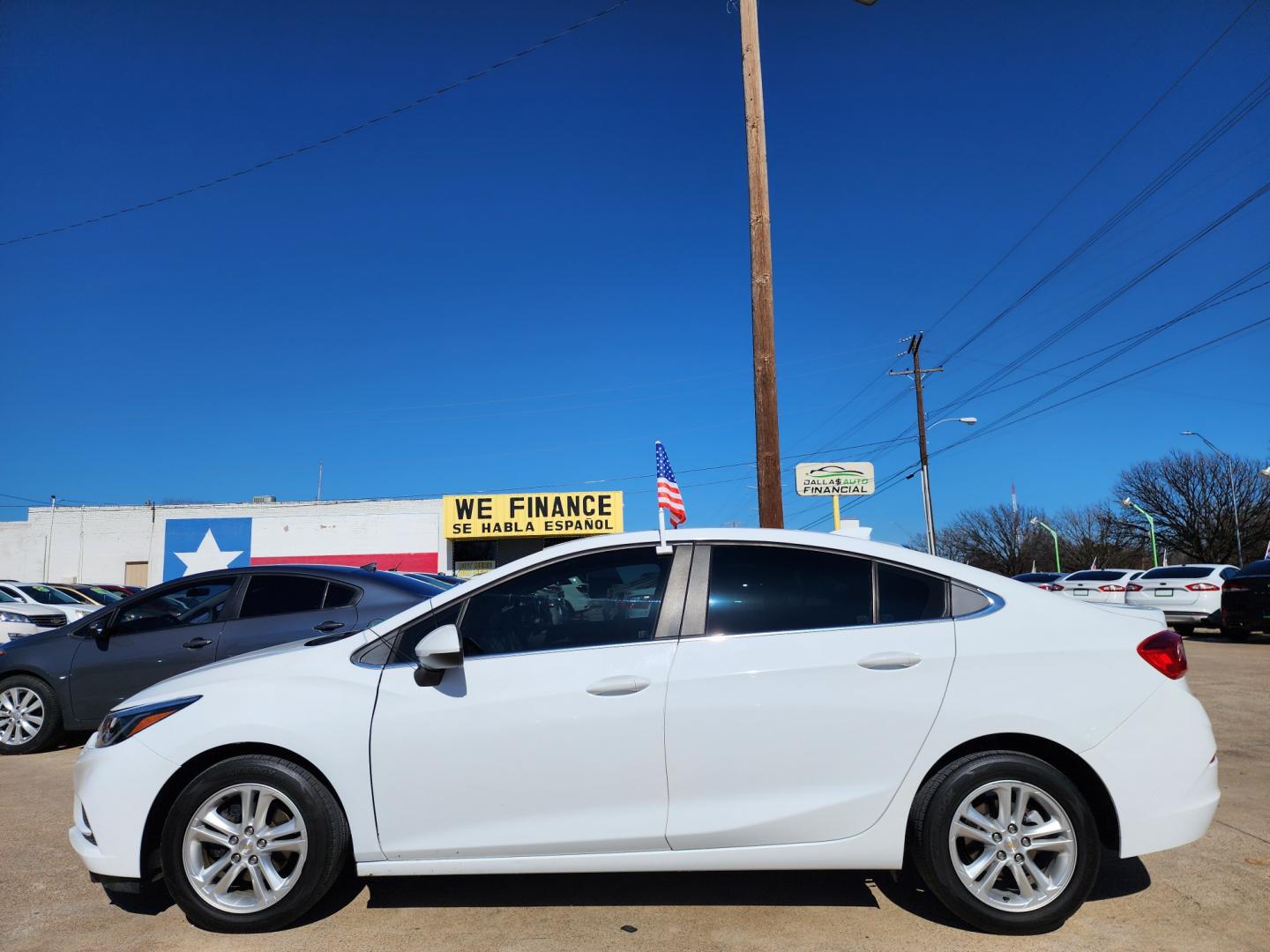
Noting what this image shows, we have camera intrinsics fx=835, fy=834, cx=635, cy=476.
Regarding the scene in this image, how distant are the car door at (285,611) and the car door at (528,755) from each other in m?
2.99

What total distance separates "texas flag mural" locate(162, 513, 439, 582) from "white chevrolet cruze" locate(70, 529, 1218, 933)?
3536 cm

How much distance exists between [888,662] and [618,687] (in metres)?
1.09

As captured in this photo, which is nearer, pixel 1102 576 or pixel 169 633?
pixel 169 633

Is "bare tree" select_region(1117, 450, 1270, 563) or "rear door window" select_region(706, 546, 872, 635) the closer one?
"rear door window" select_region(706, 546, 872, 635)

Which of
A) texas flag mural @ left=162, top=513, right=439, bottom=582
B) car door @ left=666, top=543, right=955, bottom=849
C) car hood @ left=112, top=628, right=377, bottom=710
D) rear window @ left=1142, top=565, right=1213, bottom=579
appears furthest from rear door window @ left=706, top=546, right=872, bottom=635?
texas flag mural @ left=162, top=513, right=439, bottom=582

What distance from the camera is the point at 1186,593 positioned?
1717 cm

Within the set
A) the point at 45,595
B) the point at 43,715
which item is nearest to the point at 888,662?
the point at 43,715

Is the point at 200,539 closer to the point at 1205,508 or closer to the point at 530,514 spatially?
the point at 530,514

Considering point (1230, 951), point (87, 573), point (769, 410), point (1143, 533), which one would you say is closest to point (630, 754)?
point (1230, 951)

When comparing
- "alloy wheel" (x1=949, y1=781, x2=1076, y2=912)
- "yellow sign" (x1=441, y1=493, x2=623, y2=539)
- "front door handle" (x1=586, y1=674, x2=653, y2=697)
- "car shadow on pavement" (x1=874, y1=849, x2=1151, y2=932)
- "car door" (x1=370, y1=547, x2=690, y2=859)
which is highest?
"yellow sign" (x1=441, y1=493, x2=623, y2=539)

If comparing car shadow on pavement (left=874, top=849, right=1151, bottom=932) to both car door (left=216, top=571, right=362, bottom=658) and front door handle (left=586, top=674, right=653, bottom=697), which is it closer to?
front door handle (left=586, top=674, right=653, bottom=697)

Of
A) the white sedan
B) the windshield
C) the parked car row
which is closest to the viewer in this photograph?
the parked car row

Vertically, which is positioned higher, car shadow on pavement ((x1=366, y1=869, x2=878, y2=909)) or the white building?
the white building

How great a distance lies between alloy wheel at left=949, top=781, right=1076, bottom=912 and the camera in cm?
330
